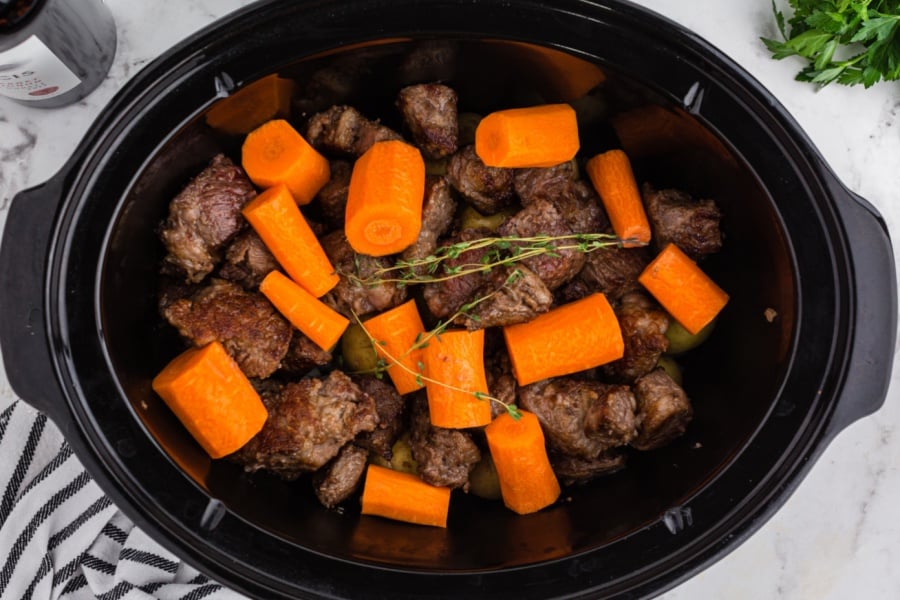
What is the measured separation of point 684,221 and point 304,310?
1.22 m

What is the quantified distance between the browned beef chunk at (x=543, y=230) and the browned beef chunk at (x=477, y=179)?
112 mm

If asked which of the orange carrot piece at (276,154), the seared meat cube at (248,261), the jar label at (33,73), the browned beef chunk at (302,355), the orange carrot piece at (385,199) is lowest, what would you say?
the browned beef chunk at (302,355)

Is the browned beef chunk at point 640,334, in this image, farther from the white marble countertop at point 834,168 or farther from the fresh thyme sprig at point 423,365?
the white marble countertop at point 834,168

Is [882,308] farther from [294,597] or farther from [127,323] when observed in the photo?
[127,323]

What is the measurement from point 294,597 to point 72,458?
109 centimetres

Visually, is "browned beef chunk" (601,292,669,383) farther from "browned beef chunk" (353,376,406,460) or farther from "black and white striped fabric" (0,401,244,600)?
"black and white striped fabric" (0,401,244,600)

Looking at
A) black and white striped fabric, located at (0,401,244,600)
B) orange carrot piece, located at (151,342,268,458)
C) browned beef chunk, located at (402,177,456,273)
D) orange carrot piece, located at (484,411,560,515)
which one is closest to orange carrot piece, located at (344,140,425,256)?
browned beef chunk, located at (402,177,456,273)

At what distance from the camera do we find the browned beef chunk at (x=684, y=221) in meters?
2.60

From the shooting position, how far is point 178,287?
2.56 meters

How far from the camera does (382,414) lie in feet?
8.61

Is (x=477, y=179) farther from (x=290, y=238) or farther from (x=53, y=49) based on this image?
(x=53, y=49)

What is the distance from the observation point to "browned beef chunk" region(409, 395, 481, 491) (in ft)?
8.30

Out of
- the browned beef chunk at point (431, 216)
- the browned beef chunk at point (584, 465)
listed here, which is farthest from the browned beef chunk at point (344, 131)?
the browned beef chunk at point (584, 465)

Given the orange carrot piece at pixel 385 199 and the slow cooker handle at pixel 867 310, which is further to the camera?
the orange carrot piece at pixel 385 199
